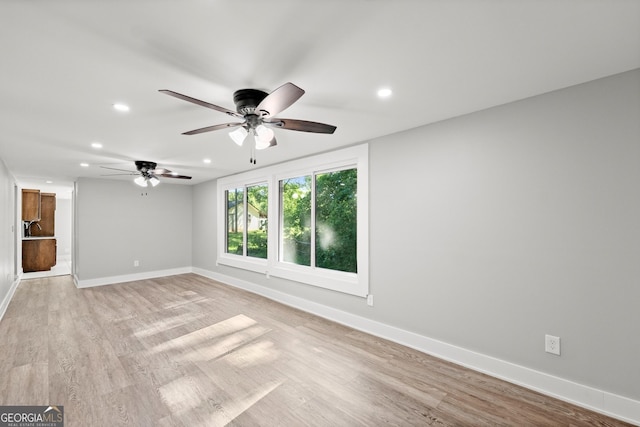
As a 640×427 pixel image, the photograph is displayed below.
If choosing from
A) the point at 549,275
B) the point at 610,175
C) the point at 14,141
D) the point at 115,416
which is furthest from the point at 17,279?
the point at 610,175

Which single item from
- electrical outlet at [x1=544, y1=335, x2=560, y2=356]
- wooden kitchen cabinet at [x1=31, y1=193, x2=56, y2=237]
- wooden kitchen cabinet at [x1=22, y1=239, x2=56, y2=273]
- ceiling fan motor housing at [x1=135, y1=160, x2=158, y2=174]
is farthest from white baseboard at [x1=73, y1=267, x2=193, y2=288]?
electrical outlet at [x1=544, y1=335, x2=560, y2=356]

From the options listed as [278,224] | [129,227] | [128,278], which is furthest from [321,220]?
[128,278]

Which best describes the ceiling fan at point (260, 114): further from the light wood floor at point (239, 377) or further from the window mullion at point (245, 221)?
the window mullion at point (245, 221)

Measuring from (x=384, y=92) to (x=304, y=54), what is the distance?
78 centimetres

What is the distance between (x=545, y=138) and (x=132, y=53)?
2997 millimetres

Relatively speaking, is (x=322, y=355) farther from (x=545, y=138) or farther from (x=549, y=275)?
(x=545, y=138)

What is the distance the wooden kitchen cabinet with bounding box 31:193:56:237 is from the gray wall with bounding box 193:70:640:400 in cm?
1008

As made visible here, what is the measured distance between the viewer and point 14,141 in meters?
3.20

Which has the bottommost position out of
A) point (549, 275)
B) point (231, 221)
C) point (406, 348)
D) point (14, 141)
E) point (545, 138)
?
point (406, 348)

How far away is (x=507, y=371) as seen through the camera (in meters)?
2.31

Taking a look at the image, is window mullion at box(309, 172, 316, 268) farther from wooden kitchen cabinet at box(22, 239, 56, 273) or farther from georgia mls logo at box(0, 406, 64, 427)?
wooden kitchen cabinet at box(22, 239, 56, 273)

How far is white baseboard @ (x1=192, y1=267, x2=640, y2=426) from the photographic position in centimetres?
187

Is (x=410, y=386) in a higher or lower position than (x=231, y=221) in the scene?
lower

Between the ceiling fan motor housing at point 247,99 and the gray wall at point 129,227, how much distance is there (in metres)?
5.63
